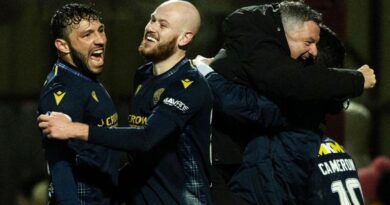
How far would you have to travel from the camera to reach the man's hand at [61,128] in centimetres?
400

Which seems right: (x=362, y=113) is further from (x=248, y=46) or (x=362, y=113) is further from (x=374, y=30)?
(x=248, y=46)

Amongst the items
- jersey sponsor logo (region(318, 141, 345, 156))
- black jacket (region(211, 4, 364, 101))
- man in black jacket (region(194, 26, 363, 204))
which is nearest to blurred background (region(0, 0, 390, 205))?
jersey sponsor logo (region(318, 141, 345, 156))

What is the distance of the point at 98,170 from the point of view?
14.1 feet

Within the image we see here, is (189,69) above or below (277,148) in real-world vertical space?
above

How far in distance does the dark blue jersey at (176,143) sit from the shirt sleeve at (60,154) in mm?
274

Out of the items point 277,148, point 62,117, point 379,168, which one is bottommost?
point 379,168

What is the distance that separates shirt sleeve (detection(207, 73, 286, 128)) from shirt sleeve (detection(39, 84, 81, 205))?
0.68 m

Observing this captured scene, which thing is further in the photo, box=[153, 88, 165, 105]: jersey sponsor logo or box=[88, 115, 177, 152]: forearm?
box=[153, 88, 165, 105]: jersey sponsor logo

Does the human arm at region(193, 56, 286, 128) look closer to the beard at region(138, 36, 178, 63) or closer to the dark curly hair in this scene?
the beard at region(138, 36, 178, 63)

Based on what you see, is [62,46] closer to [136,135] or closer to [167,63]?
[167,63]

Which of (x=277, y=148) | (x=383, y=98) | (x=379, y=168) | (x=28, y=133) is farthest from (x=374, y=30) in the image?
(x=277, y=148)

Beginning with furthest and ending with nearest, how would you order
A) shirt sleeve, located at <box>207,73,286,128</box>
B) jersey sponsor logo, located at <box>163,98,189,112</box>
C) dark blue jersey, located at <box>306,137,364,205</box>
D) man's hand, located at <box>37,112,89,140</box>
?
dark blue jersey, located at <box>306,137,364,205</box>, shirt sleeve, located at <box>207,73,286,128</box>, jersey sponsor logo, located at <box>163,98,189,112</box>, man's hand, located at <box>37,112,89,140</box>

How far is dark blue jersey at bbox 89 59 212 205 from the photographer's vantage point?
4250 mm

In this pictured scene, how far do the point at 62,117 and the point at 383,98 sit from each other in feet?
12.8
